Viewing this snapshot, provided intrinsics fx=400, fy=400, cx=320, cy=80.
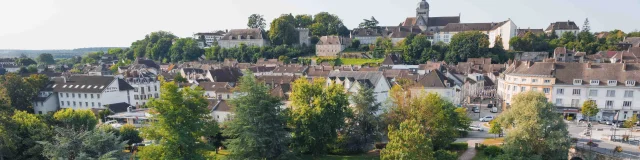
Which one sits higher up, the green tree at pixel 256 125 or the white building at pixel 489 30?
the white building at pixel 489 30

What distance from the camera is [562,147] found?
1194 inches

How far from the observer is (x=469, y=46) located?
99.2 meters

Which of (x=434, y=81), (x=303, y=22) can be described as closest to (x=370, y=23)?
(x=303, y=22)

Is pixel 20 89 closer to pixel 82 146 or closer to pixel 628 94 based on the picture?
pixel 82 146

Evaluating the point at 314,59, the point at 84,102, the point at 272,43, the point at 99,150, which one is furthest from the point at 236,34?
the point at 99,150

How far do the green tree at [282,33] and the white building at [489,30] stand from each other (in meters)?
43.3

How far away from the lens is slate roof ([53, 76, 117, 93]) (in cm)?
6419

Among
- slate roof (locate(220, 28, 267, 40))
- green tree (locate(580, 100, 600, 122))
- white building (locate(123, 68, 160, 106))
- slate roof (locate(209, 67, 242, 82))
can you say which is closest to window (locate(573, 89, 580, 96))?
green tree (locate(580, 100, 600, 122))

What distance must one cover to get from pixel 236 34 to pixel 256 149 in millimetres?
100686

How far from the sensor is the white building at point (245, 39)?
125062 mm

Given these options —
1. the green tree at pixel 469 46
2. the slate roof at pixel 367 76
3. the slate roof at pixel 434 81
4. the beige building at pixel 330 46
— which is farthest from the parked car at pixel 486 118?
the beige building at pixel 330 46

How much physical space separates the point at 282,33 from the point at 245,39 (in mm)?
13293

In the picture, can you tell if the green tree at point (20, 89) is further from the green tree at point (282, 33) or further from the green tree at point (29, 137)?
the green tree at point (282, 33)

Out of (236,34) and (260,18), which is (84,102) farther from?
(260,18)
